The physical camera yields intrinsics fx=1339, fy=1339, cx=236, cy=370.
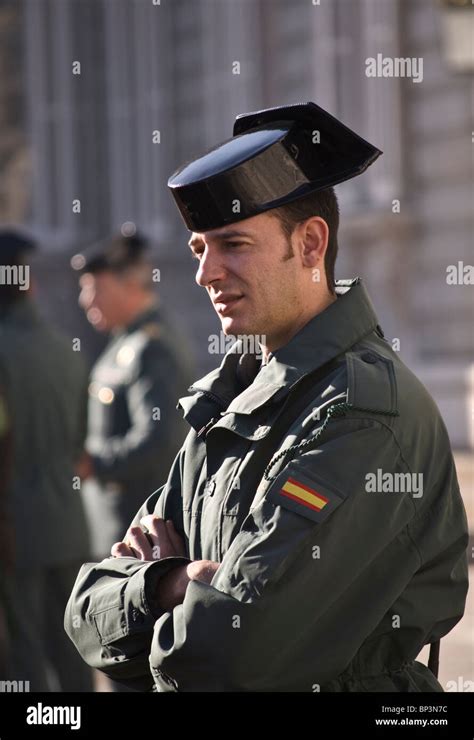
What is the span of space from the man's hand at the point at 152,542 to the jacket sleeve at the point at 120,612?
29 mm

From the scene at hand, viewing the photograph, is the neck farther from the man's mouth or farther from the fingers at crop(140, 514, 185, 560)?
the fingers at crop(140, 514, 185, 560)

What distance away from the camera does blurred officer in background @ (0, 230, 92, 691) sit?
16.8 ft

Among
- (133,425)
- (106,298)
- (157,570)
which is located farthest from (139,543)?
(106,298)

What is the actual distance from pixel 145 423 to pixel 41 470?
0.46m

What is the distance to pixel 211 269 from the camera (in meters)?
2.36

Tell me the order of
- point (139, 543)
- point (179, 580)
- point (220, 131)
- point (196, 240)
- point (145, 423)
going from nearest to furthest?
point (179, 580), point (196, 240), point (139, 543), point (145, 423), point (220, 131)

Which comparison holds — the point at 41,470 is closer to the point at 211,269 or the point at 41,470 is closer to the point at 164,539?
the point at 164,539

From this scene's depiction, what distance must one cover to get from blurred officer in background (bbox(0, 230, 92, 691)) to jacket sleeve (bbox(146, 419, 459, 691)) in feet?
9.69

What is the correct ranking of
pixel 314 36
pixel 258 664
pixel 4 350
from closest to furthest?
pixel 258 664 < pixel 4 350 < pixel 314 36

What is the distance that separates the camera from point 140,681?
2.44 m

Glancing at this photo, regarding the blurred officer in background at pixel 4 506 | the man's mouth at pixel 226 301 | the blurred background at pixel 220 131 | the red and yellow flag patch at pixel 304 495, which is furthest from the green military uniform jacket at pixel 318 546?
the blurred background at pixel 220 131

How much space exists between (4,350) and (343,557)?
10.8 feet
